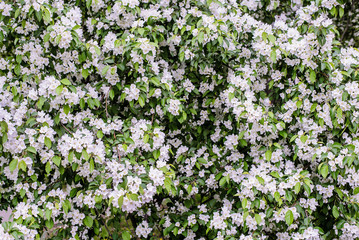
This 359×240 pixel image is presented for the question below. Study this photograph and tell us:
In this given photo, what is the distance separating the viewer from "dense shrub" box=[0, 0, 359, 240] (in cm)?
259

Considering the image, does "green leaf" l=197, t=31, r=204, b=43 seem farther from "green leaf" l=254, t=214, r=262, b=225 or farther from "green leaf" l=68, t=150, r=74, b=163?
"green leaf" l=254, t=214, r=262, b=225

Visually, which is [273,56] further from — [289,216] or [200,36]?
[289,216]

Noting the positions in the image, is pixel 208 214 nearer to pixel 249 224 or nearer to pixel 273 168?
pixel 249 224

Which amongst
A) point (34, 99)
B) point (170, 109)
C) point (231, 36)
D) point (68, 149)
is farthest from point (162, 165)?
Answer: point (231, 36)

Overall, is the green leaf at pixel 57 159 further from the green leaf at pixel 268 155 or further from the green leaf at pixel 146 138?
the green leaf at pixel 268 155

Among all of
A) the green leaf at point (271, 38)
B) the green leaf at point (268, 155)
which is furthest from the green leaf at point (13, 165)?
the green leaf at point (271, 38)

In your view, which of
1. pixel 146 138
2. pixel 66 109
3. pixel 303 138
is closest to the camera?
pixel 66 109

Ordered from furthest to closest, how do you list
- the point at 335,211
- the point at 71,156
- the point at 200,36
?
the point at 335,211 < the point at 200,36 < the point at 71,156

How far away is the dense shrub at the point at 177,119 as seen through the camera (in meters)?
2.59

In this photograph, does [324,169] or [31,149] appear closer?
[31,149]

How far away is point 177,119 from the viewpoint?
300cm

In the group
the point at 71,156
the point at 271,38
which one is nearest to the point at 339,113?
the point at 271,38

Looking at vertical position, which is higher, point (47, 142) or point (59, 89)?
point (59, 89)

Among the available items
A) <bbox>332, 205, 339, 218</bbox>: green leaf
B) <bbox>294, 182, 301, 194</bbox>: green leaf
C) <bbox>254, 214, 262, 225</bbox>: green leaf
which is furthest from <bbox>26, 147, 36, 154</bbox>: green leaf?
<bbox>332, 205, 339, 218</bbox>: green leaf
